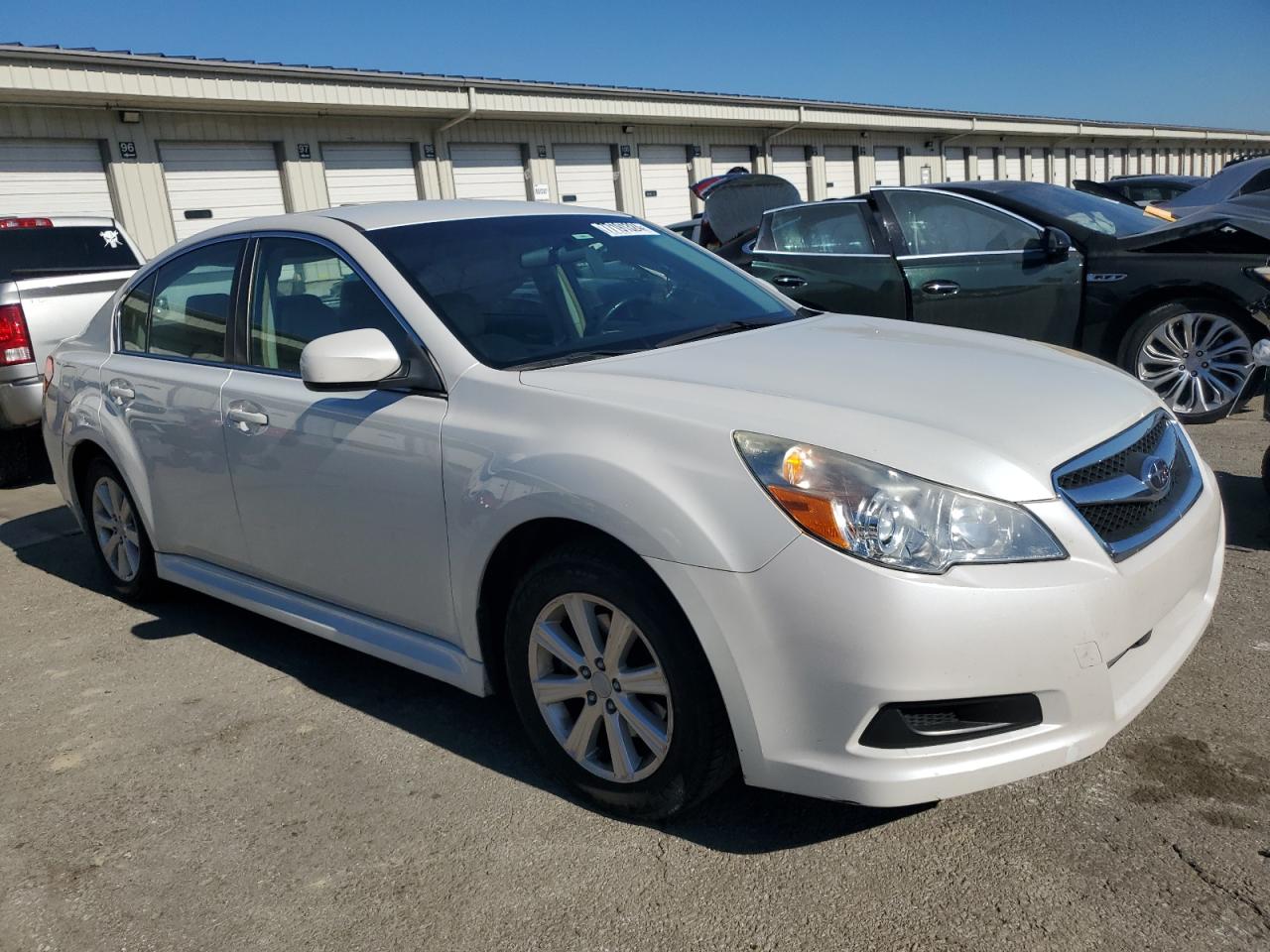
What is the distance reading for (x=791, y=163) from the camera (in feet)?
88.6

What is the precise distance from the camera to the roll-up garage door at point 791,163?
26453mm

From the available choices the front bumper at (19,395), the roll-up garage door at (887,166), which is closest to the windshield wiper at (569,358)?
the front bumper at (19,395)

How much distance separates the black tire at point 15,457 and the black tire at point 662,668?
20.2 ft

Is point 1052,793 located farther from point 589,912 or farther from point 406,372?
point 406,372

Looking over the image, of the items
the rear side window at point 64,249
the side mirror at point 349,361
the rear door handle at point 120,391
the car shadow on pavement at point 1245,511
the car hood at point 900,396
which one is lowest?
the car shadow on pavement at point 1245,511

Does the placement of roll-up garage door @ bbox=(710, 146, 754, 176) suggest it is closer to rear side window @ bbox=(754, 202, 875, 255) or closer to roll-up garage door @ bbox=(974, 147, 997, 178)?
roll-up garage door @ bbox=(974, 147, 997, 178)

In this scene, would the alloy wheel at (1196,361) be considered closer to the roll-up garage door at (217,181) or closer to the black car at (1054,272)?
the black car at (1054,272)

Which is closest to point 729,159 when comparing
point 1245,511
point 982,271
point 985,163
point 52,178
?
point 985,163

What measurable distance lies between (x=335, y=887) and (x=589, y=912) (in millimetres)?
649

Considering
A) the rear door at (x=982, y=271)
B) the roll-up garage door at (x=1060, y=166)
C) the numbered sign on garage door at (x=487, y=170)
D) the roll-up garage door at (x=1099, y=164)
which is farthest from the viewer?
the roll-up garage door at (x=1099, y=164)

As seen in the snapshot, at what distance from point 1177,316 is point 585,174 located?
16.9 m

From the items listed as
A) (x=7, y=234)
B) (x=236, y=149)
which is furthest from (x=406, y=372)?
(x=236, y=149)

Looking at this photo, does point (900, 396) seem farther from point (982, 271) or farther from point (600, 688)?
point (982, 271)

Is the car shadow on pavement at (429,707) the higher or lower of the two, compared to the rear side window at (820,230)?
lower
